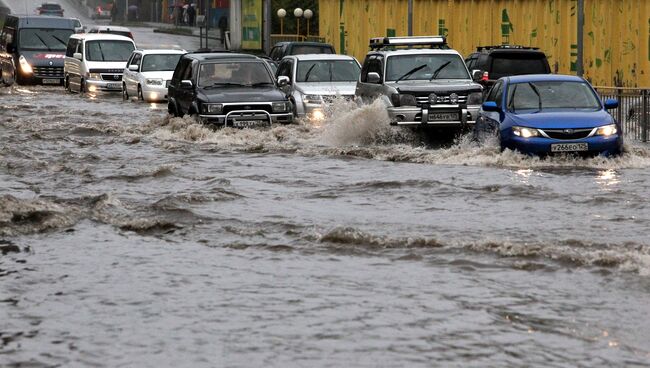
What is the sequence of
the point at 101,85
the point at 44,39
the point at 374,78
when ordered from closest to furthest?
the point at 374,78 < the point at 101,85 < the point at 44,39

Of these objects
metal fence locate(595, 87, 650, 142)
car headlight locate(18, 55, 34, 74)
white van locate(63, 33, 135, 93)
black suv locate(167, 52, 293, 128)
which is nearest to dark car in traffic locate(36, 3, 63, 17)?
car headlight locate(18, 55, 34, 74)

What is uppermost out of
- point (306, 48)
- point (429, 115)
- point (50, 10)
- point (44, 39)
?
point (50, 10)

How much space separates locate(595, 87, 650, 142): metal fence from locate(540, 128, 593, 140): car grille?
5822 mm

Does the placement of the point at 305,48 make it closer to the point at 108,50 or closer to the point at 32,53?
the point at 108,50

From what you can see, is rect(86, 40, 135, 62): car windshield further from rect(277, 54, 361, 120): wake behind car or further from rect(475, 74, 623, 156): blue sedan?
rect(475, 74, 623, 156): blue sedan

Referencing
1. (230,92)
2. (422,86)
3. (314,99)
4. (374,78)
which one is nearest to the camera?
(422,86)

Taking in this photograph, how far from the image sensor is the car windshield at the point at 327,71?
29.5m

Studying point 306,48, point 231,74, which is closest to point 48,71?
point 306,48

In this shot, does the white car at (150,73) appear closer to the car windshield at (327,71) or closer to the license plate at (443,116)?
the car windshield at (327,71)

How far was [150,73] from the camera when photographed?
3925 centimetres

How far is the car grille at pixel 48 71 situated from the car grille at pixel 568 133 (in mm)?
31305

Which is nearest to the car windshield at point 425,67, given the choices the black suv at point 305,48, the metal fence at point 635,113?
the metal fence at point 635,113

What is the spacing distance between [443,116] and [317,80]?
17.9 feet

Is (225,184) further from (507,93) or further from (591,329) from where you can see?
(591,329)
